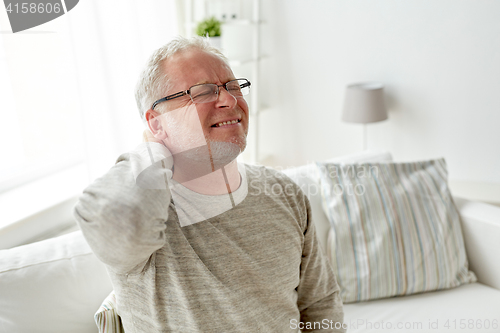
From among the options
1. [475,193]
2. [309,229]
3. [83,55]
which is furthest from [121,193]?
[475,193]

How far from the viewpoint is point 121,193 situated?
2.23ft

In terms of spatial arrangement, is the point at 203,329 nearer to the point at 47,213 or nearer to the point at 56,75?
the point at 47,213

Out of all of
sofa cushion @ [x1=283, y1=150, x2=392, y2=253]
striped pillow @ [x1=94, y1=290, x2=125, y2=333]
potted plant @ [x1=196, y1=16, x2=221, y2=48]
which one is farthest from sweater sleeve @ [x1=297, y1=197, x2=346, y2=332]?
potted plant @ [x1=196, y1=16, x2=221, y2=48]

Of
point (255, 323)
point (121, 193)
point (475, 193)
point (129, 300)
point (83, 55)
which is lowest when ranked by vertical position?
point (475, 193)

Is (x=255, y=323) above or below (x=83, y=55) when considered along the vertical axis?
below

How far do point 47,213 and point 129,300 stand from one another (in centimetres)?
73

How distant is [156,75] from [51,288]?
24.1 inches

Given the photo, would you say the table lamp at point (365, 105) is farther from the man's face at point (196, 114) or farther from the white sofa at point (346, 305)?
the man's face at point (196, 114)

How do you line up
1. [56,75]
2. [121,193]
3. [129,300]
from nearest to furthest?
1. [121,193]
2. [129,300]
3. [56,75]

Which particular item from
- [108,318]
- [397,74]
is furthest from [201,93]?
Result: [397,74]

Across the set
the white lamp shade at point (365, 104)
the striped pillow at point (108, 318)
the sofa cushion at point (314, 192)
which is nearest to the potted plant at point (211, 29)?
the white lamp shade at point (365, 104)

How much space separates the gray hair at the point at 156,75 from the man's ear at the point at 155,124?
21mm

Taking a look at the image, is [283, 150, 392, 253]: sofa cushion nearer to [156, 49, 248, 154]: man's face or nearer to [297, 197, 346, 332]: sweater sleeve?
[297, 197, 346, 332]: sweater sleeve

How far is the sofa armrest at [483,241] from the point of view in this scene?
5.09ft
